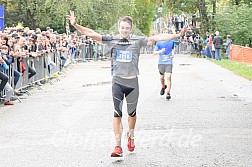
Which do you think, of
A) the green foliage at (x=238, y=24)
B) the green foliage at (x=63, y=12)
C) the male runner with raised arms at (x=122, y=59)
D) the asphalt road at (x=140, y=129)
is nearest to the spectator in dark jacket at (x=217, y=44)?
the green foliage at (x=238, y=24)

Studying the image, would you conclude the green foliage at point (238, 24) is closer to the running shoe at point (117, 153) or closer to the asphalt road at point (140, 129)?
the asphalt road at point (140, 129)

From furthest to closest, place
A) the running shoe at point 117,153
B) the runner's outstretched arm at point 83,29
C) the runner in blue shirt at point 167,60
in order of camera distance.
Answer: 1. the runner in blue shirt at point 167,60
2. the runner's outstretched arm at point 83,29
3. the running shoe at point 117,153

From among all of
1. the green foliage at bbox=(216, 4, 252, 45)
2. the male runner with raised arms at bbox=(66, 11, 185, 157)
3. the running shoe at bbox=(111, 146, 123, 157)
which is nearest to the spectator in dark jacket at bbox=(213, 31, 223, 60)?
the green foliage at bbox=(216, 4, 252, 45)

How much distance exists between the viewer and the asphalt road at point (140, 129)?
7.51 m

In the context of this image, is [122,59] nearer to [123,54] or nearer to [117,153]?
[123,54]

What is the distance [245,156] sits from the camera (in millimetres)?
7645

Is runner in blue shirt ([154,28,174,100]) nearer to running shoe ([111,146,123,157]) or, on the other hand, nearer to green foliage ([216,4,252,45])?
running shoe ([111,146,123,157])

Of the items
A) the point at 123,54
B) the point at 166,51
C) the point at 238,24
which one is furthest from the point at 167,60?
the point at 238,24

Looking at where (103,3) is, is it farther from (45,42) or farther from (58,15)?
(45,42)

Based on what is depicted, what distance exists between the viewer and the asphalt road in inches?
296

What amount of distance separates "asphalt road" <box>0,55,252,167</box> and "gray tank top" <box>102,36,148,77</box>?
112cm

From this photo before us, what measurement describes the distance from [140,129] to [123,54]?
2.41 m

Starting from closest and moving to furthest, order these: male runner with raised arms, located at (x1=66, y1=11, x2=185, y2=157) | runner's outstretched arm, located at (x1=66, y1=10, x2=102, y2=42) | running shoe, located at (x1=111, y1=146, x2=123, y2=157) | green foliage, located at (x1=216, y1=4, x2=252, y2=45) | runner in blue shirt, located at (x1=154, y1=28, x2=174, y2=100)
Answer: running shoe, located at (x1=111, y1=146, x2=123, y2=157)
runner's outstretched arm, located at (x1=66, y1=10, x2=102, y2=42)
male runner with raised arms, located at (x1=66, y1=11, x2=185, y2=157)
runner in blue shirt, located at (x1=154, y1=28, x2=174, y2=100)
green foliage, located at (x1=216, y1=4, x2=252, y2=45)

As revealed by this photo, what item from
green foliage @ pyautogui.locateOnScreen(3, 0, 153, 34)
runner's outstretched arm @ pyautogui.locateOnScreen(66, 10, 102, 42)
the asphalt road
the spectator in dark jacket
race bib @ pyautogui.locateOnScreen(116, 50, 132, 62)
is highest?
green foliage @ pyautogui.locateOnScreen(3, 0, 153, 34)
